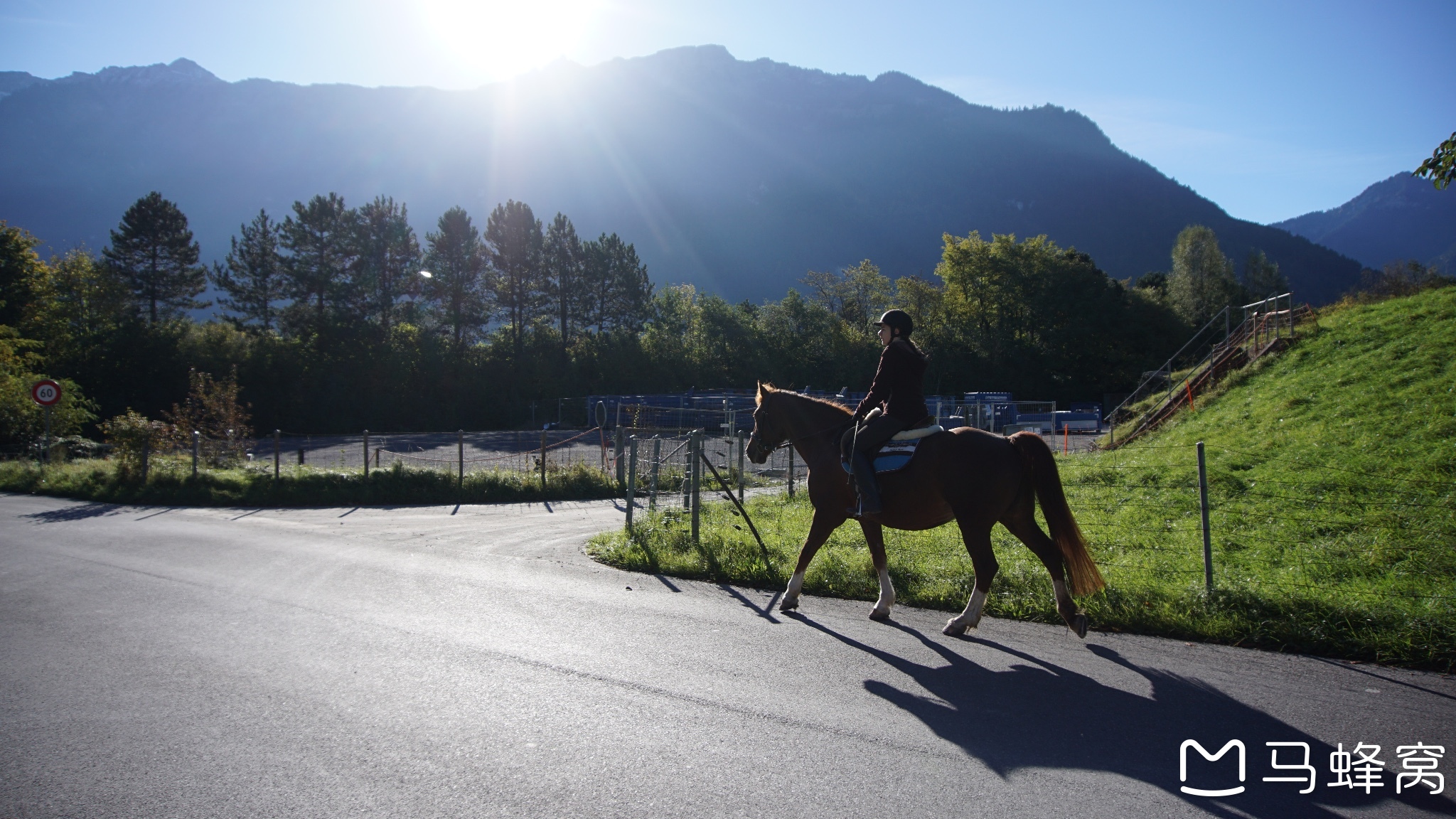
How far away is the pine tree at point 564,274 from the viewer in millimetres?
58844

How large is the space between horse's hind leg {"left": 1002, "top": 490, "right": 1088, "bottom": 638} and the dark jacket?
1.16m

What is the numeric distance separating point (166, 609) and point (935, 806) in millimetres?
7365

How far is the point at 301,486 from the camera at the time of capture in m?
18.8

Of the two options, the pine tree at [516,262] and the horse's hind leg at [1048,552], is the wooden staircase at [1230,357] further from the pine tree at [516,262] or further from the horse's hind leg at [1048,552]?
the pine tree at [516,262]

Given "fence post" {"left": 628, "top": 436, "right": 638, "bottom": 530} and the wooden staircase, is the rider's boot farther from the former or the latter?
the wooden staircase

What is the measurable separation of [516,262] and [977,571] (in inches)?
2200

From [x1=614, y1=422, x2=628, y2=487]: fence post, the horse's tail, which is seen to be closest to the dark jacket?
the horse's tail

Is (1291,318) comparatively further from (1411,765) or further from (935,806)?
(935,806)

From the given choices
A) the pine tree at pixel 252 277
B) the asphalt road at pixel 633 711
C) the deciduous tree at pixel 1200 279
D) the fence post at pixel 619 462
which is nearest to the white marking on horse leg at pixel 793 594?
the asphalt road at pixel 633 711

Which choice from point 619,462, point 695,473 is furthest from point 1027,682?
point 619,462

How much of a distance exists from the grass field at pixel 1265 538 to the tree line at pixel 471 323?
40686mm

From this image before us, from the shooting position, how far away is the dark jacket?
6.37 m

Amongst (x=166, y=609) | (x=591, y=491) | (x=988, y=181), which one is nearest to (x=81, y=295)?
(x=591, y=491)

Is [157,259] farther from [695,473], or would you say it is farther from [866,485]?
[866,485]
